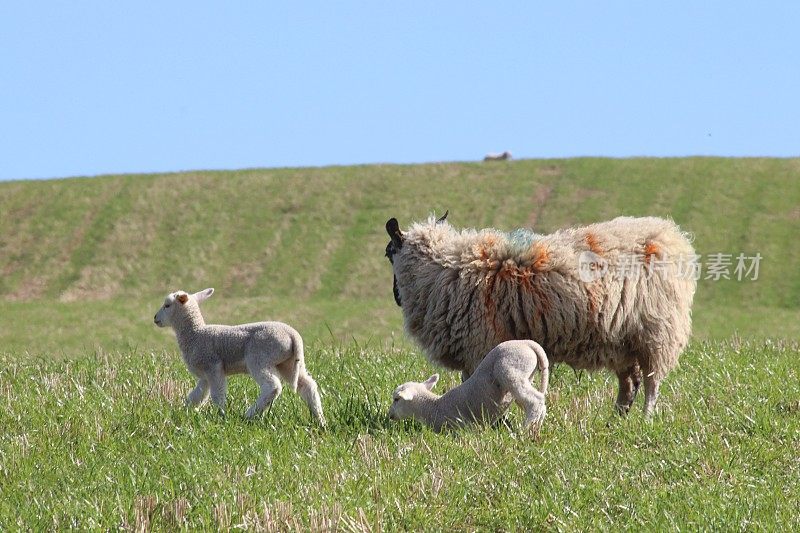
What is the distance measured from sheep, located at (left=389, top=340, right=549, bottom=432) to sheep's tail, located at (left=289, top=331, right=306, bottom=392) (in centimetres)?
68

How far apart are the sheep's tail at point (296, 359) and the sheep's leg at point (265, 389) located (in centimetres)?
Answer: 18

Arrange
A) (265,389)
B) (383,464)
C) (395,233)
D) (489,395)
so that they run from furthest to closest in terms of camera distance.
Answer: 1. (395,233)
2. (265,389)
3. (489,395)
4. (383,464)

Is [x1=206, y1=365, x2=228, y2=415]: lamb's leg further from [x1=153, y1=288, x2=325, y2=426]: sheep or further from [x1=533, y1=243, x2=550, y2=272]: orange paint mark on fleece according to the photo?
[x1=533, y1=243, x2=550, y2=272]: orange paint mark on fleece

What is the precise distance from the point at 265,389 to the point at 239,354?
337 millimetres

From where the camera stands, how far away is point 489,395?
6.39 metres

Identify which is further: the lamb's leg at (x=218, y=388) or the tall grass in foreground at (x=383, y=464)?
the lamb's leg at (x=218, y=388)

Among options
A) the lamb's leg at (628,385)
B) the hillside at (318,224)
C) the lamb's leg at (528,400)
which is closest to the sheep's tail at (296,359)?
the lamb's leg at (528,400)

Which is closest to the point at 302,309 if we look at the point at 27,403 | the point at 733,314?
the point at 733,314

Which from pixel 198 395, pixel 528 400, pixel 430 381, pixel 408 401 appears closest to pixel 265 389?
pixel 198 395

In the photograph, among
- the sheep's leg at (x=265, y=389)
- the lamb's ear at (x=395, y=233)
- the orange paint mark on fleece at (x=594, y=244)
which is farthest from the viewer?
the lamb's ear at (x=395, y=233)

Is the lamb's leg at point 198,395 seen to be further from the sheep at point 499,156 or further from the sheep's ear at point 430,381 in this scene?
the sheep at point 499,156

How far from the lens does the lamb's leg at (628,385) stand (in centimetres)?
787

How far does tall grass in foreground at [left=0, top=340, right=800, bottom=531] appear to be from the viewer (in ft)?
16.2

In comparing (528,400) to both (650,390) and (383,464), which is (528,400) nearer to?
(383,464)
